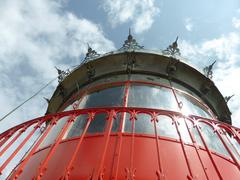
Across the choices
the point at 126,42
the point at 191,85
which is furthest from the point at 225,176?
the point at 126,42

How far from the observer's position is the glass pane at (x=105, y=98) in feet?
29.4

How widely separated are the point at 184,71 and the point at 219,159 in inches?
167

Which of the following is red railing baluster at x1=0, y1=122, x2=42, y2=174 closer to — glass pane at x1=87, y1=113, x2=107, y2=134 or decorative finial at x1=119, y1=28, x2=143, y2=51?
glass pane at x1=87, y1=113, x2=107, y2=134

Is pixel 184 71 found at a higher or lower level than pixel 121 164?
higher

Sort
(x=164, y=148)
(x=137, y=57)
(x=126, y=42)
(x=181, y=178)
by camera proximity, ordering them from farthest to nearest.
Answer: (x=126, y=42) < (x=137, y=57) < (x=164, y=148) < (x=181, y=178)

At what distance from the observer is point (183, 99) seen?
9.62 m

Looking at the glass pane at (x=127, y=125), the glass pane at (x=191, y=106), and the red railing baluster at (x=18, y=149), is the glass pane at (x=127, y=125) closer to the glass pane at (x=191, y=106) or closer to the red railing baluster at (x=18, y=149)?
the red railing baluster at (x=18, y=149)

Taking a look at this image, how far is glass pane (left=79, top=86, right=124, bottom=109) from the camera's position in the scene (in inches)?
353

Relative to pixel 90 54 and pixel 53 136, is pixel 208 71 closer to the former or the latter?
pixel 90 54

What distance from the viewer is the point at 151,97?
9.12 meters

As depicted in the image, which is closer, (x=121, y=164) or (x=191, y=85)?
(x=121, y=164)

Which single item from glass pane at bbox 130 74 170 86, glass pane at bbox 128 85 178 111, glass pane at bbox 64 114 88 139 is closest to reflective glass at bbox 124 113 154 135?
glass pane at bbox 128 85 178 111

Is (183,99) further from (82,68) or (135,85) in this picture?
(82,68)

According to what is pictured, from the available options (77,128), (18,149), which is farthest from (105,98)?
(18,149)
